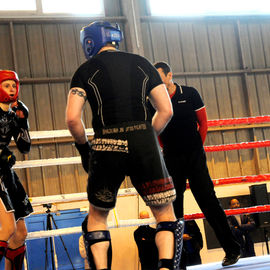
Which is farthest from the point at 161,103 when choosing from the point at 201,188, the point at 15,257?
the point at 15,257

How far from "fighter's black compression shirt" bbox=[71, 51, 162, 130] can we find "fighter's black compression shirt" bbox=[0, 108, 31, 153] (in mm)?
1076

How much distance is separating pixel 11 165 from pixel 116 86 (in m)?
1.25

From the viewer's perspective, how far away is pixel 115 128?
233 cm

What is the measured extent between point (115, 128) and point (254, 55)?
37.5ft

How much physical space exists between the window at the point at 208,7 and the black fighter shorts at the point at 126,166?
1051 cm

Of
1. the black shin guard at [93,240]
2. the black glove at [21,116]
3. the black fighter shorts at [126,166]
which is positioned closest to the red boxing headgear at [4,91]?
the black glove at [21,116]

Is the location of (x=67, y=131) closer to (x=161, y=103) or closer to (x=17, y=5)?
(x=161, y=103)

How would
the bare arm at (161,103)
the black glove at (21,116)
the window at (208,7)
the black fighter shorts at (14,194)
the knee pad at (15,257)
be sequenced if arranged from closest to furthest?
the bare arm at (161,103) < the black fighter shorts at (14,194) < the knee pad at (15,257) < the black glove at (21,116) < the window at (208,7)

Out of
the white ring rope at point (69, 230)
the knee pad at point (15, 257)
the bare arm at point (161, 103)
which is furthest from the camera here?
the white ring rope at point (69, 230)

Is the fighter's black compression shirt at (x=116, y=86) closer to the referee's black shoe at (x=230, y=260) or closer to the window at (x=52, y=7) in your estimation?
the referee's black shoe at (x=230, y=260)

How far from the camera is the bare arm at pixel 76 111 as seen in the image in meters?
2.32

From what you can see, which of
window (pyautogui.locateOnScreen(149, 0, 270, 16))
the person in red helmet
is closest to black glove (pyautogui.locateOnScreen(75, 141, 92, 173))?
the person in red helmet

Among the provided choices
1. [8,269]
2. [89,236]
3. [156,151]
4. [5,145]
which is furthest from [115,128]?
[8,269]

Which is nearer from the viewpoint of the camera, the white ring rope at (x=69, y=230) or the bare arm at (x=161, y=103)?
the bare arm at (x=161, y=103)
